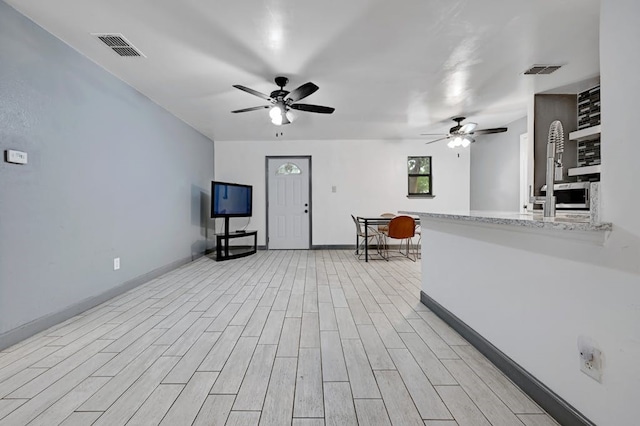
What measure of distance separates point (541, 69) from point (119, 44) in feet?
14.1

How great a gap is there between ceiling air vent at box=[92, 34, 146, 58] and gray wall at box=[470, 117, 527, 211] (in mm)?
5786

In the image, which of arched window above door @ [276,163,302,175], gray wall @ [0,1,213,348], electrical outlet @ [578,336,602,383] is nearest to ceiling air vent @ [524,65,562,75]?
electrical outlet @ [578,336,602,383]

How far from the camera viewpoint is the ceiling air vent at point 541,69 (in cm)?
316

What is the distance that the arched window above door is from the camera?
6715 mm

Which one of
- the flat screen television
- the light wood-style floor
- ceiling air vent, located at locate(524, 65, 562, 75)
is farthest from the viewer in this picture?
the flat screen television

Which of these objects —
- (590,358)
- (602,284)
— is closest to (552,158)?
(602,284)

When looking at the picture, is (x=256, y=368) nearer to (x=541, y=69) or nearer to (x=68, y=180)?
(x=68, y=180)

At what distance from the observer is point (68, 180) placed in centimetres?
265

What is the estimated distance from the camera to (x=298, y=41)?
2.63 m

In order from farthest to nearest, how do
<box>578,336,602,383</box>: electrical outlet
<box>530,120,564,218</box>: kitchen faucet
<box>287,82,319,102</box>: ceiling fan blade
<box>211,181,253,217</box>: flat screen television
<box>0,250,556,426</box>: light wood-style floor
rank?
<box>211,181,253,217</box>: flat screen television, <box>287,82,319,102</box>: ceiling fan blade, <box>530,120,564,218</box>: kitchen faucet, <box>0,250,556,426</box>: light wood-style floor, <box>578,336,602,383</box>: electrical outlet

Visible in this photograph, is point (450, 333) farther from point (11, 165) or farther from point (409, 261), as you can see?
point (11, 165)

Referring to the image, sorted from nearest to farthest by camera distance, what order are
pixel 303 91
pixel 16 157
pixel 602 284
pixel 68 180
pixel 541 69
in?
pixel 602 284 → pixel 16 157 → pixel 68 180 → pixel 303 91 → pixel 541 69

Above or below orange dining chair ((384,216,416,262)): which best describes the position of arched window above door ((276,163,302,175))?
above

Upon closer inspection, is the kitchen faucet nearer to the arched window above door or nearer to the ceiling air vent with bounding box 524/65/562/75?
the ceiling air vent with bounding box 524/65/562/75
